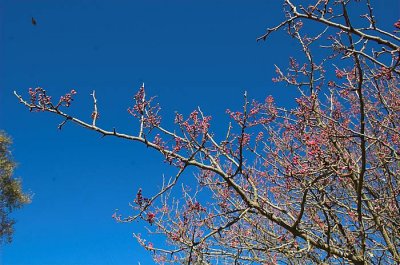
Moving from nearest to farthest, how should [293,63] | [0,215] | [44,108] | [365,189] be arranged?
[44,108], [293,63], [365,189], [0,215]

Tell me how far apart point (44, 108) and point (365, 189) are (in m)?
5.55

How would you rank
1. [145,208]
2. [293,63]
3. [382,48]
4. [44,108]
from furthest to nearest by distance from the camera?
1. [293,63]
2. [145,208]
3. [44,108]
4. [382,48]

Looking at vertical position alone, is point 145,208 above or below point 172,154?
below

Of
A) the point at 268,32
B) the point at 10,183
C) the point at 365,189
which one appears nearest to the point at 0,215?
the point at 10,183

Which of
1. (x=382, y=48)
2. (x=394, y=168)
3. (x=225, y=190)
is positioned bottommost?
(x=382, y=48)

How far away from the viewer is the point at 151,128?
11.4ft

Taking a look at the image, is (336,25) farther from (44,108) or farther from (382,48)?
(44,108)

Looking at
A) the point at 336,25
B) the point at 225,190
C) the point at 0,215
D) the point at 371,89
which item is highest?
the point at 0,215

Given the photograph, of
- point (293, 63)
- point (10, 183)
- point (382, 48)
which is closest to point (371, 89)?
point (293, 63)

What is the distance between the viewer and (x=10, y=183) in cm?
1401

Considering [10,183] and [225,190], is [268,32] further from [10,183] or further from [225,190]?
[10,183]

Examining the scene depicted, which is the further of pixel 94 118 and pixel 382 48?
pixel 94 118

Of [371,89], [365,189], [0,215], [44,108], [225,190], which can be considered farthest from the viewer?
[0,215]

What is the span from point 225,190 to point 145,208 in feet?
9.42
